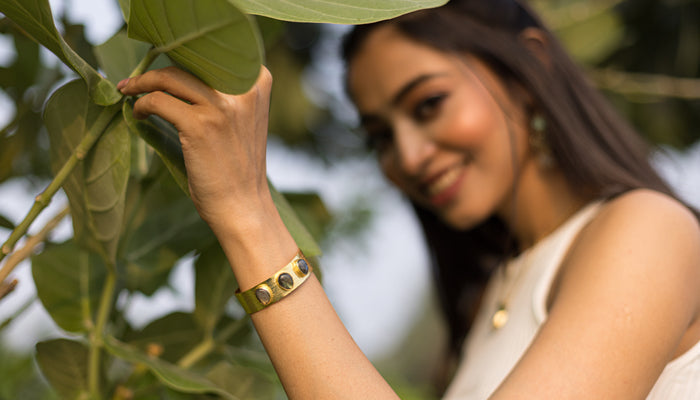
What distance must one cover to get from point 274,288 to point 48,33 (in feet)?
0.62

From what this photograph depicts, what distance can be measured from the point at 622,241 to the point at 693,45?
1615mm

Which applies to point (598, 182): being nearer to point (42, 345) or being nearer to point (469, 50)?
point (469, 50)

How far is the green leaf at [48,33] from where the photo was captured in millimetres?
278

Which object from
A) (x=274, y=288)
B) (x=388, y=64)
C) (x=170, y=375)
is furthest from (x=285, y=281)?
(x=388, y=64)

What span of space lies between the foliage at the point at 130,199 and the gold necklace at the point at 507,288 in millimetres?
310

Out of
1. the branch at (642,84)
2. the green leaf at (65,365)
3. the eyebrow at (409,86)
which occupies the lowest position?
the branch at (642,84)

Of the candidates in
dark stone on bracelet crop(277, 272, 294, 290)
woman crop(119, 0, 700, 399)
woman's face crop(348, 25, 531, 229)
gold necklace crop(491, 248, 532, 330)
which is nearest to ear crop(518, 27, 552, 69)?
woman crop(119, 0, 700, 399)

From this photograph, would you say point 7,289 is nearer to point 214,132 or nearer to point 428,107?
point 214,132

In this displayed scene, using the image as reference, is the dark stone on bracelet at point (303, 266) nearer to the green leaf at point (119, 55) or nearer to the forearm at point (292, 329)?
the forearm at point (292, 329)

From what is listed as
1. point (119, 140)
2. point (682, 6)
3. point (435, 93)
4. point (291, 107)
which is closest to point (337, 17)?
point (119, 140)

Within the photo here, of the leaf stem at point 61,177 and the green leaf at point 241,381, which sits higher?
the leaf stem at point 61,177

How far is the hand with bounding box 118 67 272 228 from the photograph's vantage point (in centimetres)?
31

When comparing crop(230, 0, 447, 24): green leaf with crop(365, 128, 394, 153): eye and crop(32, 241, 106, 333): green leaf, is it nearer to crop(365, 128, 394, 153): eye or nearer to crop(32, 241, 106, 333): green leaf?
crop(32, 241, 106, 333): green leaf

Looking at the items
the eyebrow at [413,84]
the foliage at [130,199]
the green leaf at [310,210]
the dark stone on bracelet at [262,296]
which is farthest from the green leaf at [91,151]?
the eyebrow at [413,84]
